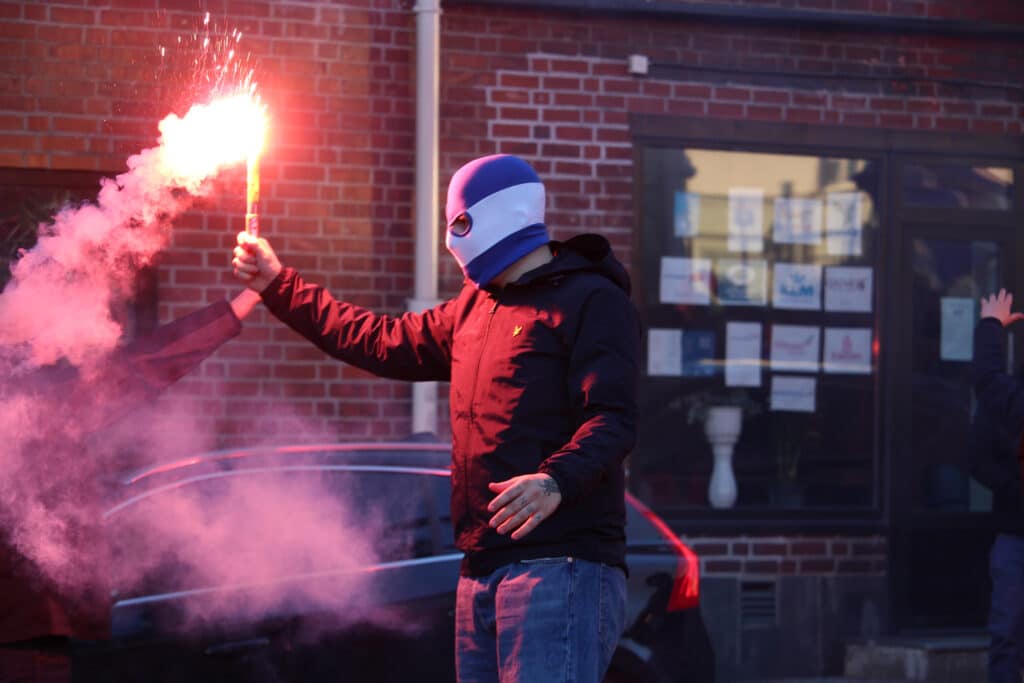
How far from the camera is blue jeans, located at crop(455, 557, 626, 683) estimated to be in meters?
3.28

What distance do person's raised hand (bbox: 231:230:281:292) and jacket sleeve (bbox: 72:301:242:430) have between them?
0.52m

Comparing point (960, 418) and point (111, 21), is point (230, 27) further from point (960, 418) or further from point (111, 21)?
point (960, 418)

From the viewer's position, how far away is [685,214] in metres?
8.23

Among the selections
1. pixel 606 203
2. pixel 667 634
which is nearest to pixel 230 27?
pixel 606 203

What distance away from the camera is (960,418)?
8617mm

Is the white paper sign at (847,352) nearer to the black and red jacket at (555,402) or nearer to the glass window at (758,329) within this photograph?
the glass window at (758,329)

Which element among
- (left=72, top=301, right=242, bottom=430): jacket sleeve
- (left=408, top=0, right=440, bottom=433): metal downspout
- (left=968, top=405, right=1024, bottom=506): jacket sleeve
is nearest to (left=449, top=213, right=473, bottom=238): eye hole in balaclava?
(left=72, top=301, right=242, bottom=430): jacket sleeve

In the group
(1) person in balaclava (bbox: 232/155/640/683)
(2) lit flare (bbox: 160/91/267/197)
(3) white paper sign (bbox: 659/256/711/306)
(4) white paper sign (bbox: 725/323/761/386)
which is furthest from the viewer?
(4) white paper sign (bbox: 725/323/761/386)

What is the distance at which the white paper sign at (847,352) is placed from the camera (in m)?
8.45

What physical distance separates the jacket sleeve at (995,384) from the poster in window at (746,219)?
2164 mm

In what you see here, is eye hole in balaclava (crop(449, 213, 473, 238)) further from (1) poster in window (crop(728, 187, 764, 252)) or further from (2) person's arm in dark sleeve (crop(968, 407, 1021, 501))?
(1) poster in window (crop(728, 187, 764, 252))

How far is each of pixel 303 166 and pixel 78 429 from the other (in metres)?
3.37

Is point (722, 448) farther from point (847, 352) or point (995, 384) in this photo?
point (995, 384)

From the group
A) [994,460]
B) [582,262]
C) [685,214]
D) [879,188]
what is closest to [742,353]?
[685,214]
